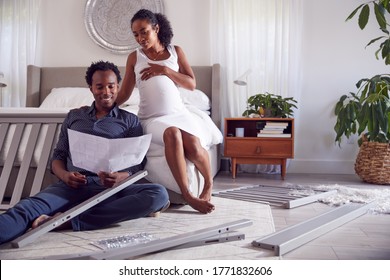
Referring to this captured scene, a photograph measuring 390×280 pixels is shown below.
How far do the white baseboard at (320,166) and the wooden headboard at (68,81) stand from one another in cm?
85

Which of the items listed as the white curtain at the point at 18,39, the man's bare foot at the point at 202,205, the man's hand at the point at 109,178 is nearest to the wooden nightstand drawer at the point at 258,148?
the man's bare foot at the point at 202,205

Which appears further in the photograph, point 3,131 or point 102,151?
point 3,131

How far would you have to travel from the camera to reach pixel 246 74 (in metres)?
3.91

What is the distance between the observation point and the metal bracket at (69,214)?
5.18ft

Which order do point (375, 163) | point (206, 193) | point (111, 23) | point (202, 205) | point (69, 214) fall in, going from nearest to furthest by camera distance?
point (69, 214) → point (202, 205) → point (206, 193) → point (375, 163) → point (111, 23)

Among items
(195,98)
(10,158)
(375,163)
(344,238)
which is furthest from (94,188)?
(375,163)

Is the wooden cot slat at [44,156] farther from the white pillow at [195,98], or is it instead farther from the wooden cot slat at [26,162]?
the white pillow at [195,98]

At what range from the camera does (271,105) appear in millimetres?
3869

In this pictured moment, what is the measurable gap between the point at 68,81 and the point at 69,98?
518 millimetres

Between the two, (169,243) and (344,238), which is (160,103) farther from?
(344,238)
